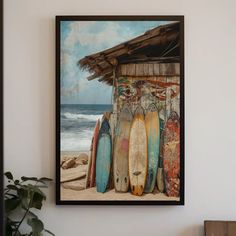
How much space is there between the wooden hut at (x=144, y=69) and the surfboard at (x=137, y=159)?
0.44 feet

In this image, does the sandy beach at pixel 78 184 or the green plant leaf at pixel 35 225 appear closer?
the green plant leaf at pixel 35 225

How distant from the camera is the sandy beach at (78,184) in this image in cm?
176

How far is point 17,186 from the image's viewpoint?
172 cm

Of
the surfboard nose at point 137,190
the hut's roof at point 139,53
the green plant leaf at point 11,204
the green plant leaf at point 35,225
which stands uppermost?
the hut's roof at point 139,53

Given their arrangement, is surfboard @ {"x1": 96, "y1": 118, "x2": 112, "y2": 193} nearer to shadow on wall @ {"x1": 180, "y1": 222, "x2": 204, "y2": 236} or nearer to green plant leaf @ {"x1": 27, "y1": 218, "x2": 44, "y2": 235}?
green plant leaf @ {"x1": 27, "y1": 218, "x2": 44, "y2": 235}

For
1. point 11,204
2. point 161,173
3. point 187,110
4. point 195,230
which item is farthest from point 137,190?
point 11,204

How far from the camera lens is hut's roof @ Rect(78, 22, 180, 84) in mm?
1757

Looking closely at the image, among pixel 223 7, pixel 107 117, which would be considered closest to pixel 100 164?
pixel 107 117

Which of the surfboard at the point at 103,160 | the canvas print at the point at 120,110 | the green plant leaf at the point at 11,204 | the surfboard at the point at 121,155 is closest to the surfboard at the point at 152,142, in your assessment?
the canvas print at the point at 120,110

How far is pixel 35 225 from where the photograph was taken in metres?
1.63

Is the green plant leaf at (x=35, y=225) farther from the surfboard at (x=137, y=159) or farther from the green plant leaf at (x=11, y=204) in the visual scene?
the surfboard at (x=137, y=159)

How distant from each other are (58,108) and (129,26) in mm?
568

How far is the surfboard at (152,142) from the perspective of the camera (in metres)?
1.75

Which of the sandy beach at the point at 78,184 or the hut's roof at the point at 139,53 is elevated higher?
the hut's roof at the point at 139,53
